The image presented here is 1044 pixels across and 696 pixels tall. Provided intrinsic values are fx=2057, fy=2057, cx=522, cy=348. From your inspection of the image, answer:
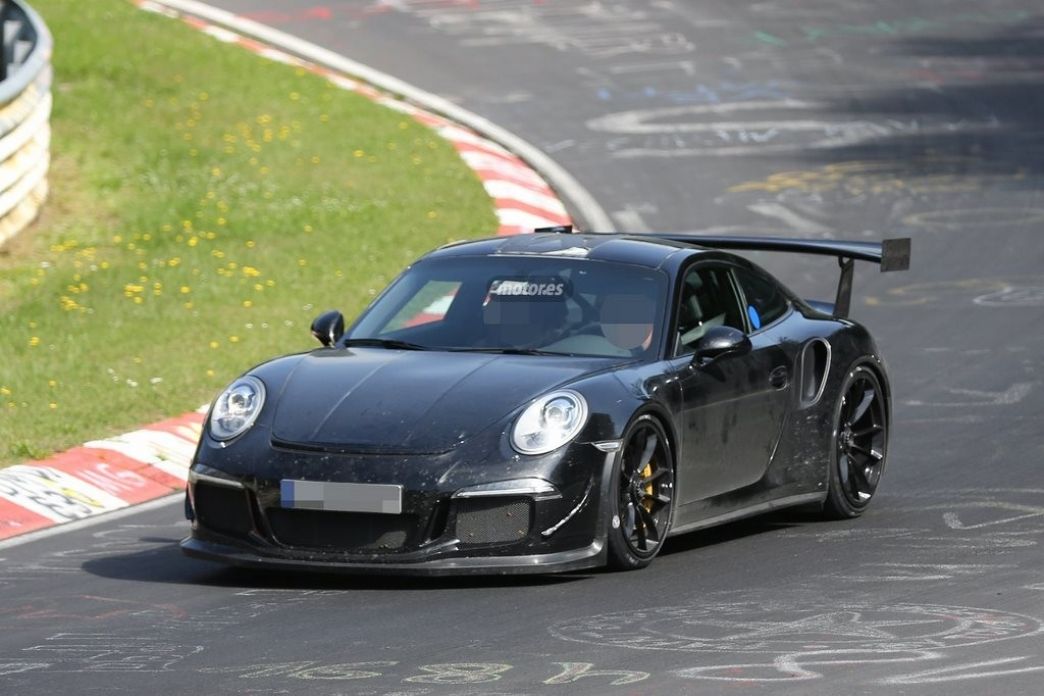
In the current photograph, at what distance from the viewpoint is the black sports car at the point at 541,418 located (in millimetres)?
7477

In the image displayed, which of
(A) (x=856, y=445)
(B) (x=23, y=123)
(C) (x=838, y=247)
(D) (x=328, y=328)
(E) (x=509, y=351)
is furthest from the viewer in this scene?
(B) (x=23, y=123)

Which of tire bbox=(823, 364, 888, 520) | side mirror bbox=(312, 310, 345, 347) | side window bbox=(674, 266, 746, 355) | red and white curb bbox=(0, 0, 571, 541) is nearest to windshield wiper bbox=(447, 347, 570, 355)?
side window bbox=(674, 266, 746, 355)

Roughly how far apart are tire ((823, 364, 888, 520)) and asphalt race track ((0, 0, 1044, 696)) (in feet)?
0.48

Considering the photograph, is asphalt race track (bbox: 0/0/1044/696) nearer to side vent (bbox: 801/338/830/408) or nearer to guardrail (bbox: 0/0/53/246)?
side vent (bbox: 801/338/830/408)

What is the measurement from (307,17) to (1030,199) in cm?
1187

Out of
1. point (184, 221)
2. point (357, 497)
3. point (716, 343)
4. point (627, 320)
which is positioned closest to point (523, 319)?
point (627, 320)

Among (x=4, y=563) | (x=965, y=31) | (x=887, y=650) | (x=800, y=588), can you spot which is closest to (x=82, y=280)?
(x=4, y=563)

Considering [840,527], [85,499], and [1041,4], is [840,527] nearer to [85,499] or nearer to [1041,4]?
[85,499]

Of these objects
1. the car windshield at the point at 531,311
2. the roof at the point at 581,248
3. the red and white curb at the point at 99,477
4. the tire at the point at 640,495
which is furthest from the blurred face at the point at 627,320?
the red and white curb at the point at 99,477

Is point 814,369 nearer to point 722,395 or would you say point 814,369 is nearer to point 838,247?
point 838,247

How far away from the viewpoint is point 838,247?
32.0ft

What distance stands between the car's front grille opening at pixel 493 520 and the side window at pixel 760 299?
204 cm

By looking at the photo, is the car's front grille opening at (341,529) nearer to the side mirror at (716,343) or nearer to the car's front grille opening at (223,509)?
the car's front grille opening at (223,509)

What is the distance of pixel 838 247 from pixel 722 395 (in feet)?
5.13
